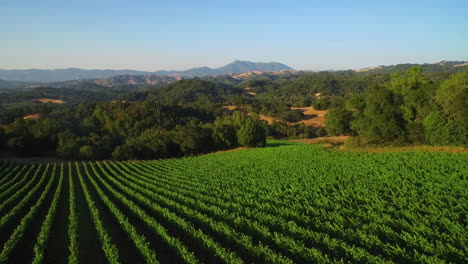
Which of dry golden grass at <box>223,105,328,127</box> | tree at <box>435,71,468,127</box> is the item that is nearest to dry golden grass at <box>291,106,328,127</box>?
dry golden grass at <box>223,105,328,127</box>

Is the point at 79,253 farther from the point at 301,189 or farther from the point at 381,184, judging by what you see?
the point at 381,184

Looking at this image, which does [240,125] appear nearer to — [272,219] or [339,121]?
[339,121]

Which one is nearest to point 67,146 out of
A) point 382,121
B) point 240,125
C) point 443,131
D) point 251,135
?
point 240,125

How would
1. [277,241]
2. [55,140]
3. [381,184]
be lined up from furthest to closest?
[55,140], [381,184], [277,241]

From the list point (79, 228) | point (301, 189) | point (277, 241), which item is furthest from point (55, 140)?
point (277, 241)

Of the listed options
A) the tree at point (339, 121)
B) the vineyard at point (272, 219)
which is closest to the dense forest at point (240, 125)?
the tree at point (339, 121)
